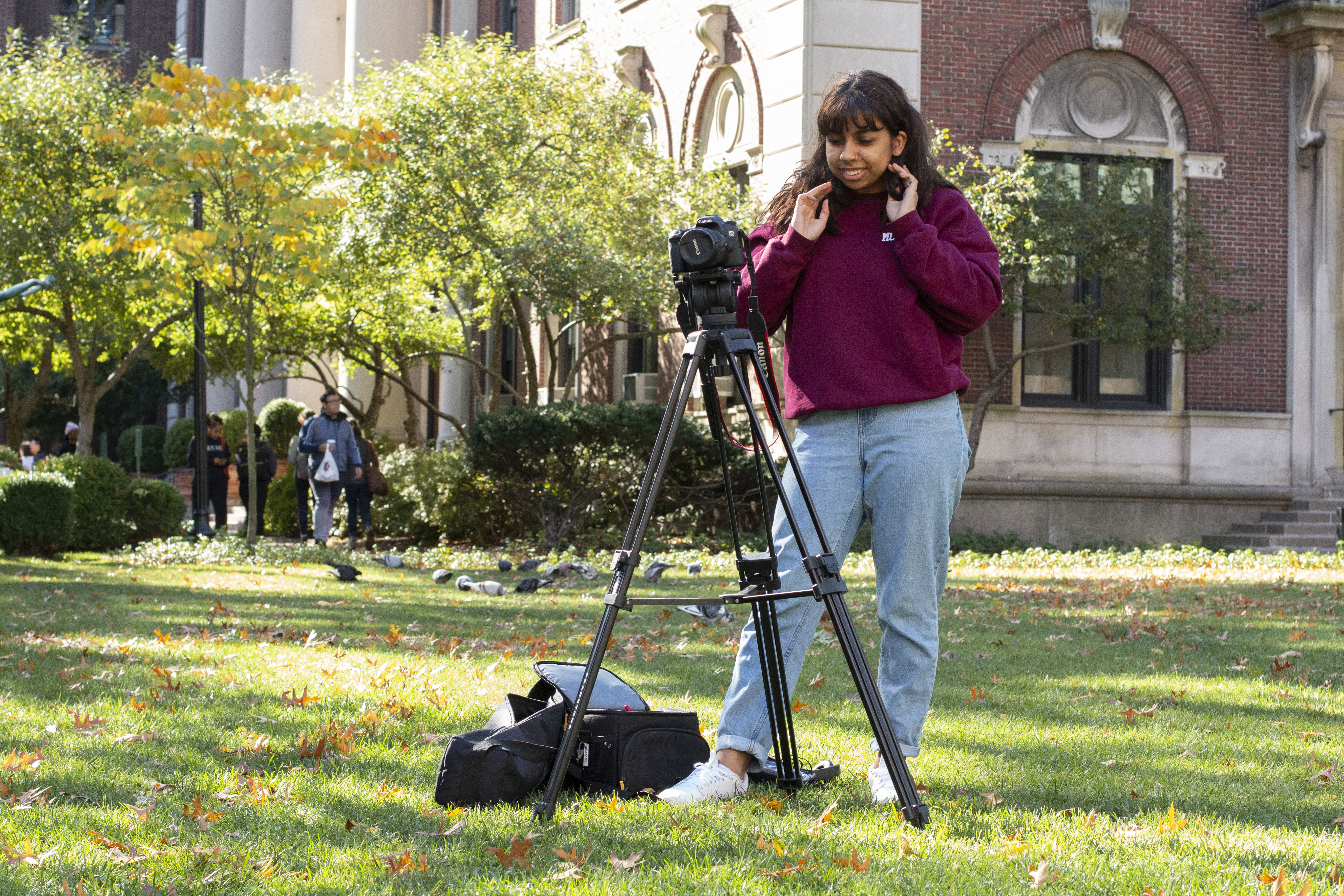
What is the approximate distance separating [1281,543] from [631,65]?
11.3 m

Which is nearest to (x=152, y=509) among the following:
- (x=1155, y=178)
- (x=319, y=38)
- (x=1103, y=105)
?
(x=1103, y=105)

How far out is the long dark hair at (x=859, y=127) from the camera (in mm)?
3664

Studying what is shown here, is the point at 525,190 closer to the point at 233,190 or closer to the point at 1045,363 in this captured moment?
the point at 233,190

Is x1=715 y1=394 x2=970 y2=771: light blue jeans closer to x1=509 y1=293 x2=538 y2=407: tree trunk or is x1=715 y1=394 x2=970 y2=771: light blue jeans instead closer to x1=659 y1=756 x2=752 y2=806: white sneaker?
x1=659 y1=756 x2=752 y2=806: white sneaker

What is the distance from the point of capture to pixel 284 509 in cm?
1956

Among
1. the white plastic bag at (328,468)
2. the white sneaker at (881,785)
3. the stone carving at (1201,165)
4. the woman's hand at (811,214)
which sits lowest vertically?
the white sneaker at (881,785)

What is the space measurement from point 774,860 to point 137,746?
7.51ft

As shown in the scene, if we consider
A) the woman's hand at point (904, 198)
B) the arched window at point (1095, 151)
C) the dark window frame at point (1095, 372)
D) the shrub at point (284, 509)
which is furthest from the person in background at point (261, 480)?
the woman's hand at point (904, 198)

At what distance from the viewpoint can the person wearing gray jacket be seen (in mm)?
15000

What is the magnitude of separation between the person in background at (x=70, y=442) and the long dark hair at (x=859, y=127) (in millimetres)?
23311

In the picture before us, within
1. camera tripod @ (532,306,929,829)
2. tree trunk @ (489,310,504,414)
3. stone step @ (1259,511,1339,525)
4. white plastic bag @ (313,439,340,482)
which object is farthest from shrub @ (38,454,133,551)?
stone step @ (1259,511,1339,525)

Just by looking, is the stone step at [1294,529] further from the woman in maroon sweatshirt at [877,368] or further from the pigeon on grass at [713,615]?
the woman in maroon sweatshirt at [877,368]

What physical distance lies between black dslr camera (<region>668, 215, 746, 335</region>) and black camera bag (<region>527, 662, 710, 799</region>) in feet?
3.58

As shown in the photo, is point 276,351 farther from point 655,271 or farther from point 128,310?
point 655,271
